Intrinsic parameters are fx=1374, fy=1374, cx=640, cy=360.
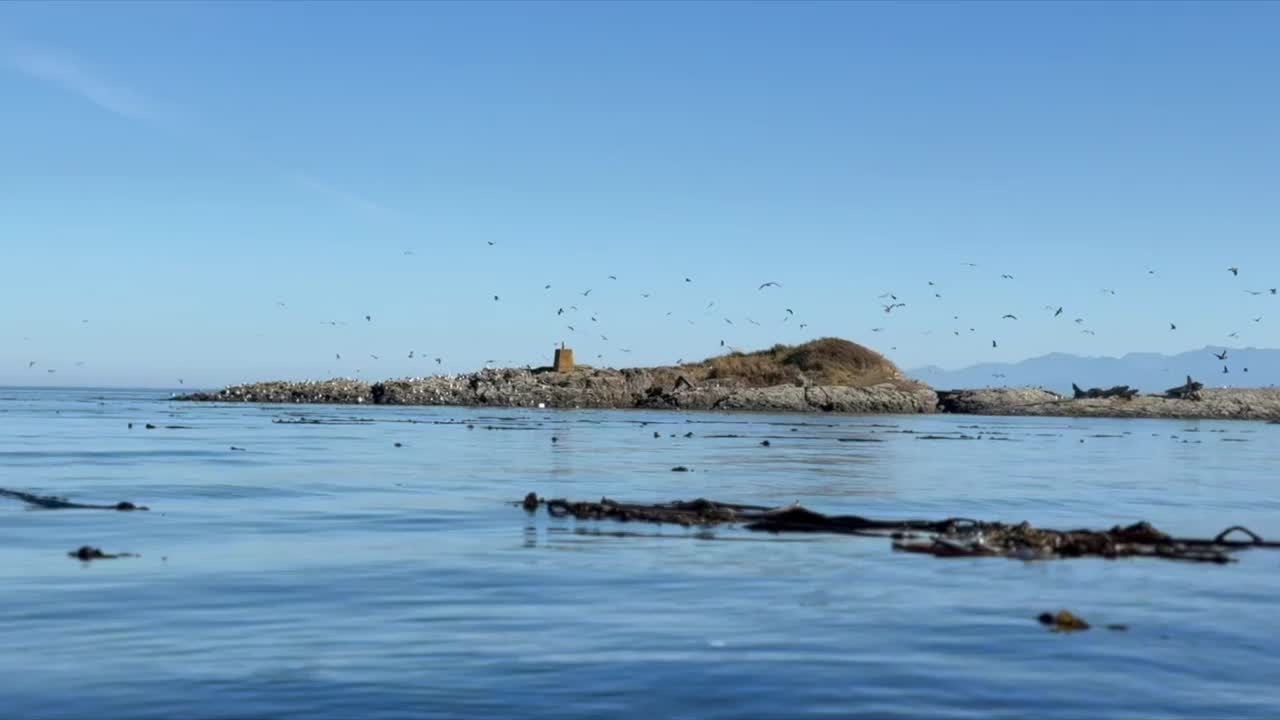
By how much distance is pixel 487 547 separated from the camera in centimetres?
1936

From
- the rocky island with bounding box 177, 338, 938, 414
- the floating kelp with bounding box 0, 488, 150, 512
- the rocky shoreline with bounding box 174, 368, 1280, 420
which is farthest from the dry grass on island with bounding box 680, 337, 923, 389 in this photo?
the floating kelp with bounding box 0, 488, 150, 512

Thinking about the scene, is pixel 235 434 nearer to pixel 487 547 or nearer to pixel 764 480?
pixel 764 480

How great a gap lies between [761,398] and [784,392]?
2.67m

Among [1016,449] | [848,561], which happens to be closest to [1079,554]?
[848,561]

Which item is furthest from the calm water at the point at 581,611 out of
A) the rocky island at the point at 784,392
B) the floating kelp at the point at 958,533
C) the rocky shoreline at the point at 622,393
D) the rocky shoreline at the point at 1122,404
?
the rocky shoreline at the point at 1122,404

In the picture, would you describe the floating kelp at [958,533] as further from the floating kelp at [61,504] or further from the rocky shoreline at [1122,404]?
the rocky shoreline at [1122,404]

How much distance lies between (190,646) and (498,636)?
270cm

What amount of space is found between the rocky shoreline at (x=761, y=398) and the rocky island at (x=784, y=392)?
0.28 feet

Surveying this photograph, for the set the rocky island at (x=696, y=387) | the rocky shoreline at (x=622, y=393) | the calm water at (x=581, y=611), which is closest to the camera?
the calm water at (x=581, y=611)

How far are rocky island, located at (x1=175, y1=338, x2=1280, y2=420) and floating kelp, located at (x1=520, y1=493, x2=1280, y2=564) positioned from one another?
86.7 metres

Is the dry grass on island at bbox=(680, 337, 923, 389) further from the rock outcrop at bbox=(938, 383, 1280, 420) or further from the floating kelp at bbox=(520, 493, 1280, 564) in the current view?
the floating kelp at bbox=(520, 493, 1280, 564)

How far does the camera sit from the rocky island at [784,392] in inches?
4444

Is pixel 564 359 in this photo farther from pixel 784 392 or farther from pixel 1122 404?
pixel 1122 404

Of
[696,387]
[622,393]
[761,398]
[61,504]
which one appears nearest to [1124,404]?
[761,398]
